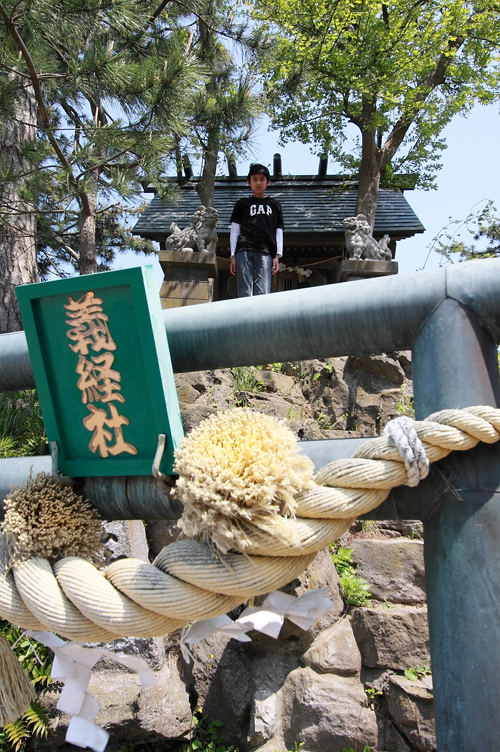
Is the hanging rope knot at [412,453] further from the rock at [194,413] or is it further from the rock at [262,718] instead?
the rock at [194,413]

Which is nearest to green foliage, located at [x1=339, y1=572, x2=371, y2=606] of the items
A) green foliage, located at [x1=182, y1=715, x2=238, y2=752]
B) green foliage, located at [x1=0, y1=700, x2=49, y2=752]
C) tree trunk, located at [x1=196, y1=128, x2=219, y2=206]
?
green foliage, located at [x1=182, y1=715, x2=238, y2=752]

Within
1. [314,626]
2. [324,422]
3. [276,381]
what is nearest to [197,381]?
[276,381]

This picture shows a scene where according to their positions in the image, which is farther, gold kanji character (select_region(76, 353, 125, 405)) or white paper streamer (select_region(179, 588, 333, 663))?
gold kanji character (select_region(76, 353, 125, 405))

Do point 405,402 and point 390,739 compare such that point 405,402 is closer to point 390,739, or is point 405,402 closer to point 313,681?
point 313,681

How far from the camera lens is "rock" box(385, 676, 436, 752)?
10.9ft

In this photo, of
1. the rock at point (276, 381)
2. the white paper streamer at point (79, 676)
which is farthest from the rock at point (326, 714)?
the white paper streamer at point (79, 676)

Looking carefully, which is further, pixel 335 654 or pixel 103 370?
pixel 335 654

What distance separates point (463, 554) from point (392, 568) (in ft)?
11.3

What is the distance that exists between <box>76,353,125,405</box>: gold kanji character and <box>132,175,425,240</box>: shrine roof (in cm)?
760

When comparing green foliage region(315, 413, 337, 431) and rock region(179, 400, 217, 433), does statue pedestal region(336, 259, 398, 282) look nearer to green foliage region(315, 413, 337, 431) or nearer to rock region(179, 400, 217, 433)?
green foliage region(315, 413, 337, 431)

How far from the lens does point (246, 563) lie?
0.84m

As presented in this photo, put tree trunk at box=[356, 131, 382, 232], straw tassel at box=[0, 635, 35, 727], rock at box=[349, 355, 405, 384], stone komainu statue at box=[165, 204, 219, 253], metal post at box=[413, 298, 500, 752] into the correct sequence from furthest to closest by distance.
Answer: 1. tree trunk at box=[356, 131, 382, 232]
2. stone komainu statue at box=[165, 204, 219, 253]
3. rock at box=[349, 355, 405, 384]
4. straw tassel at box=[0, 635, 35, 727]
5. metal post at box=[413, 298, 500, 752]

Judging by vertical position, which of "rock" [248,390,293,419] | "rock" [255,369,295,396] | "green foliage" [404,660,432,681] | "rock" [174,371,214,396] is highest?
"rock" [174,371,214,396]

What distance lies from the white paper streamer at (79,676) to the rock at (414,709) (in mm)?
3042
